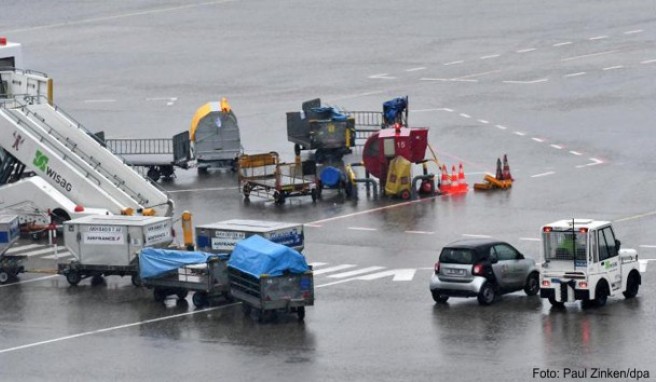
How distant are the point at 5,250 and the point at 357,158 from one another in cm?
2253

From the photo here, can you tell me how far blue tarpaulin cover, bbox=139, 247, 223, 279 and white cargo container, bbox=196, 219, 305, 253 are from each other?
5.13ft

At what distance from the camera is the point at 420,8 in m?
112

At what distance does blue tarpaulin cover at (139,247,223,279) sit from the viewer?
4447cm

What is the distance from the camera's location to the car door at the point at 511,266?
1700 inches

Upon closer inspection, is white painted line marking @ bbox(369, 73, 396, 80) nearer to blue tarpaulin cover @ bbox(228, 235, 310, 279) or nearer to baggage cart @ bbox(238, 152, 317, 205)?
baggage cart @ bbox(238, 152, 317, 205)

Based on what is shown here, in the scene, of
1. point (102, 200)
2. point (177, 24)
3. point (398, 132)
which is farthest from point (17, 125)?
point (177, 24)

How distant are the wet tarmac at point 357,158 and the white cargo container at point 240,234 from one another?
1680mm

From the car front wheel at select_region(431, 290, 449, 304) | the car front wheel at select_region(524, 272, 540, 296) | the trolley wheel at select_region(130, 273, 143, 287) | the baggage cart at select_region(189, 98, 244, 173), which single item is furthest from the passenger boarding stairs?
the car front wheel at select_region(524, 272, 540, 296)

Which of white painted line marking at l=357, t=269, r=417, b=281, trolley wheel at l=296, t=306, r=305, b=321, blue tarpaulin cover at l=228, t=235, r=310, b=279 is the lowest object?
trolley wheel at l=296, t=306, r=305, b=321

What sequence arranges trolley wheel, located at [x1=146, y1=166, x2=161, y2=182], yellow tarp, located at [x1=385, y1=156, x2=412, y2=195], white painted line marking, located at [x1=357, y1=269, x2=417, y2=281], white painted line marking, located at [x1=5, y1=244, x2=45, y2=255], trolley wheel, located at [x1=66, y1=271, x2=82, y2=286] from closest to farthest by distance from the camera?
white painted line marking, located at [x1=357, y1=269, x2=417, y2=281] → trolley wheel, located at [x1=66, y1=271, x2=82, y2=286] → white painted line marking, located at [x1=5, y1=244, x2=45, y2=255] → yellow tarp, located at [x1=385, y1=156, x2=412, y2=195] → trolley wheel, located at [x1=146, y1=166, x2=161, y2=182]

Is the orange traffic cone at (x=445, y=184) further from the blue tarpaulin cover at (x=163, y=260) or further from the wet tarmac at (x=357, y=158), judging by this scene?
the blue tarpaulin cover at (x=163, y=260)

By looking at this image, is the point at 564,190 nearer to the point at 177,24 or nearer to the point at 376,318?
the point at 376,318

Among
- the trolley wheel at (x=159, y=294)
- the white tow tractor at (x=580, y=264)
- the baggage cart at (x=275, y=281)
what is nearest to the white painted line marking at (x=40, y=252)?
the trolley wheel at (x=159, y=294)

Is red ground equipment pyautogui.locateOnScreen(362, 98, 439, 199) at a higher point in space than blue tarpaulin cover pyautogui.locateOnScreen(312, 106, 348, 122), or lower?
lower
